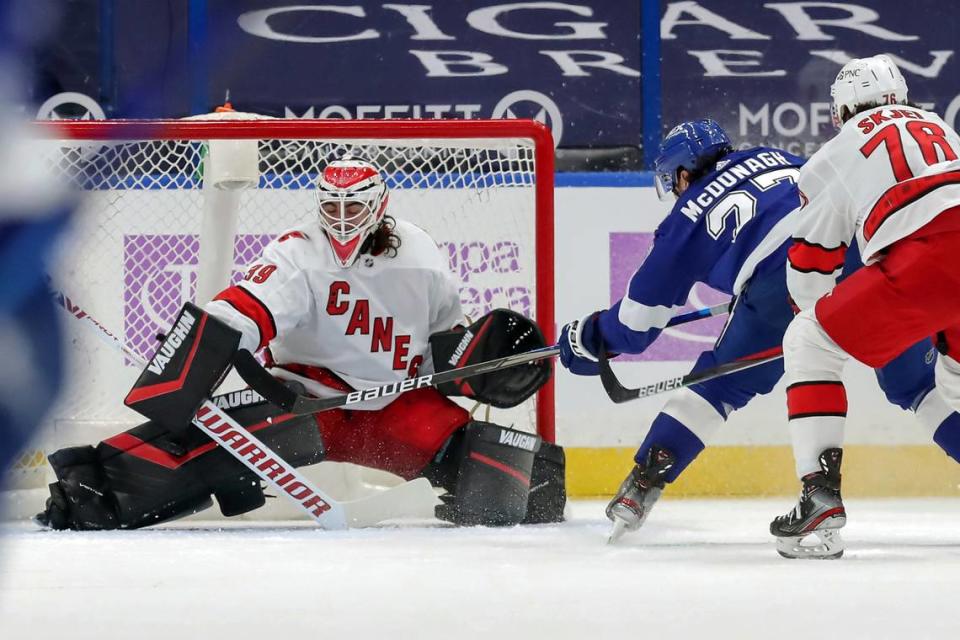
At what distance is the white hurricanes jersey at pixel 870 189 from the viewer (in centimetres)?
259

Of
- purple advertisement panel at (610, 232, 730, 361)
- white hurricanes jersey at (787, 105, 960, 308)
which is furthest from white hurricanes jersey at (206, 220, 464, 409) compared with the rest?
white hurricanes jersey at (787, 105, 960, 308)

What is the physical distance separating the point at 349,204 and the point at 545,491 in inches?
33.6

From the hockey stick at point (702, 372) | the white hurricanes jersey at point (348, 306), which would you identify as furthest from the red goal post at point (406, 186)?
the hockey stick at point (702, 372)

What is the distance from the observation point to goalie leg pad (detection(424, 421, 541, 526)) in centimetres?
344

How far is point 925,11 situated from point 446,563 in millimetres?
3215

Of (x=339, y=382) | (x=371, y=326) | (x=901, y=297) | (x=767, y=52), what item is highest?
(x=901, y=297)

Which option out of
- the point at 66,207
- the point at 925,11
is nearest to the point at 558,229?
the point at 925,11

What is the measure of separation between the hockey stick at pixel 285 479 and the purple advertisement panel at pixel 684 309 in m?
1.24

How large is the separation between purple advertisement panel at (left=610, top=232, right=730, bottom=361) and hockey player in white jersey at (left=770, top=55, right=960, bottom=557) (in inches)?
65.9

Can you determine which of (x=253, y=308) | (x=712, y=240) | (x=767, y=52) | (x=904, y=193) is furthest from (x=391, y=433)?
(x=767, y=52)

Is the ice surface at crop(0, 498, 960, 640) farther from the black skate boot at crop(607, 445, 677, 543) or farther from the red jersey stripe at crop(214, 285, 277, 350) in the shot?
the red jersey stripe at crop(214, 285, 277, 350)

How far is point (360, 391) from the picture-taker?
3480 mm

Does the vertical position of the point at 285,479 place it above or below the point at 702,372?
below

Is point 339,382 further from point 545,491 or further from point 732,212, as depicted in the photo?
point 732,212
